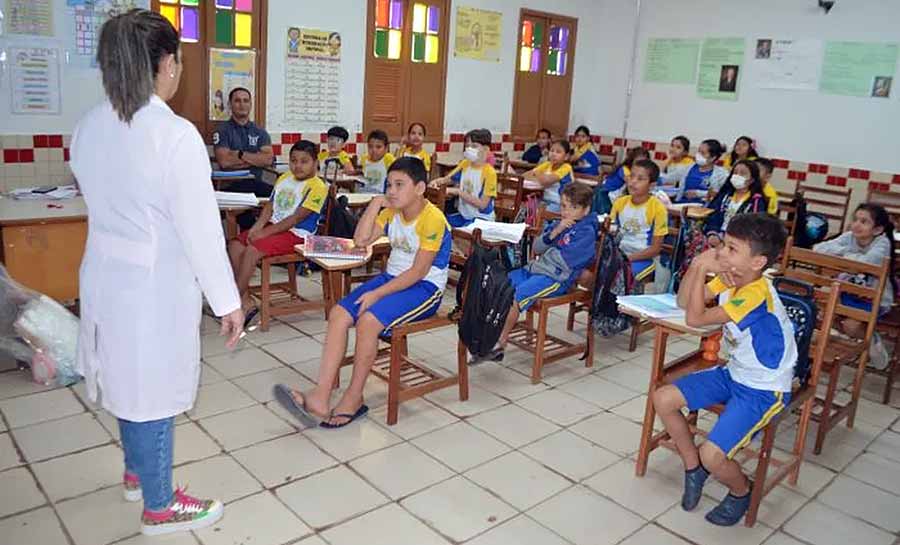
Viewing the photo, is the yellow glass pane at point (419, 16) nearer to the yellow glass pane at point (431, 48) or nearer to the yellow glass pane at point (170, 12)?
the yellow glass pane at point (431, 48)

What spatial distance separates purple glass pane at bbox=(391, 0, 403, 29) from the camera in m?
6.63

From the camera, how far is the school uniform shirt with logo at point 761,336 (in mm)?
2432

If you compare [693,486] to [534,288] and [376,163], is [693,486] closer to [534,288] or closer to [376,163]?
[534,288]

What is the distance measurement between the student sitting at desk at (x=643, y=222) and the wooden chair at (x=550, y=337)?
439 mm

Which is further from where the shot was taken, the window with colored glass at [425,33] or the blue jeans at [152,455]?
the window with colored glass at [425,33]

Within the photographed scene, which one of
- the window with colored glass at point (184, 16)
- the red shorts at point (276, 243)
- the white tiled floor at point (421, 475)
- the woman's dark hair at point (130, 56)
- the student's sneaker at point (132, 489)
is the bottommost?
the white tiled floor at point (421, 475)

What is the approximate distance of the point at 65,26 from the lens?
192 inches

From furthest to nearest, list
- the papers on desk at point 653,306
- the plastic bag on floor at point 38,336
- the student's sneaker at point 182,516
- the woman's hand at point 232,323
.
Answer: the plastic bag on floor at point 38,336, the papers on desk at point 653,306, the student's sneaker at point 182,516, the woman's hand at point 232,323

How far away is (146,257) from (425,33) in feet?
18.0

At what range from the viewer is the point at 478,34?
735cm

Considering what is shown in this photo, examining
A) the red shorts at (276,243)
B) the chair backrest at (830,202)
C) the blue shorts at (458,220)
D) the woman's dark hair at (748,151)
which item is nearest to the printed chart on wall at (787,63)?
the woman's dark hair at (748,151)

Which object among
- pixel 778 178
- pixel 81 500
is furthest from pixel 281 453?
pixel 778 178

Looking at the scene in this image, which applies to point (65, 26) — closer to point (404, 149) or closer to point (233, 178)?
point (233, 178)

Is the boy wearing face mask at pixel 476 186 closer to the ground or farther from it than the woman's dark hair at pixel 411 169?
closer to the ground
